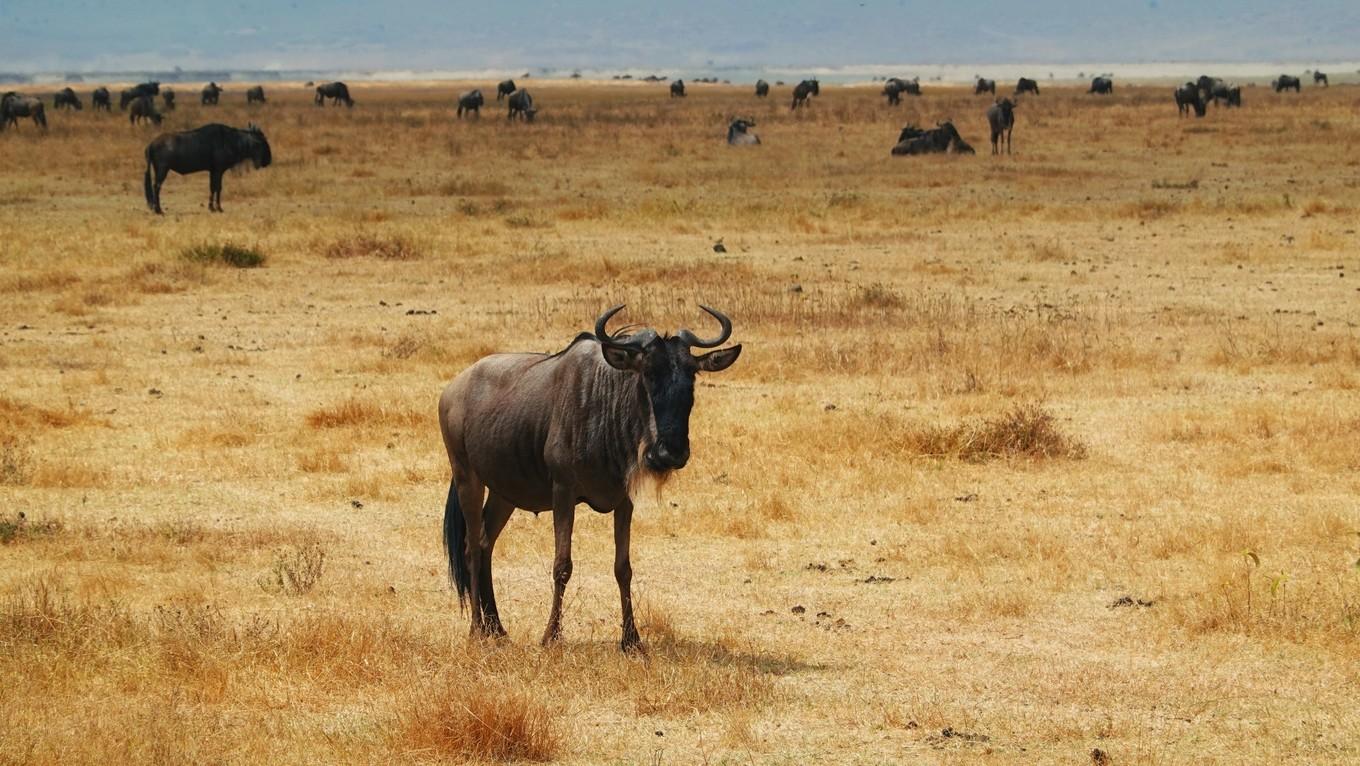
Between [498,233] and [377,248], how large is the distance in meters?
2.34

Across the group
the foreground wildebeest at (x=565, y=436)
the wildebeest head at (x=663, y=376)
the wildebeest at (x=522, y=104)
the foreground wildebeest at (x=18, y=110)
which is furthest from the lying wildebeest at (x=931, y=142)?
the wildebeest head at (x=663, y=376)

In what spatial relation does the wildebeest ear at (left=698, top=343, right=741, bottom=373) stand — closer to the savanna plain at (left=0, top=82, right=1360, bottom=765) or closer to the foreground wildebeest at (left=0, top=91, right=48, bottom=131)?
the savanna plain at (left=0, top=82, right=1360, bottom=765)

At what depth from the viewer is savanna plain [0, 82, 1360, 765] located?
20.0 ft

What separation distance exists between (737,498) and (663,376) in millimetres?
3526

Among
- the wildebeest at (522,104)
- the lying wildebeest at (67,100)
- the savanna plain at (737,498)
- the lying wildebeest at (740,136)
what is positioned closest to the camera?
the savanna plain at (737,498)

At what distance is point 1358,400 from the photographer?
1205 centimetres

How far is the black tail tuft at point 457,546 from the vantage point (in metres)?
7.45

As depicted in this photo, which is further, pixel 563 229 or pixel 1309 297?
pixel 563 229

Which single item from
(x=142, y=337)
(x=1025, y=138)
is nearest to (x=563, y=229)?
(x=142, y=337)

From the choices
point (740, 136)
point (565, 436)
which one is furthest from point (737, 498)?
point (740, 136)

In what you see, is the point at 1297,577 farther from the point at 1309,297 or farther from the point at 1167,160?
the point at 1167,160

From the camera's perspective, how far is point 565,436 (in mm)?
6820

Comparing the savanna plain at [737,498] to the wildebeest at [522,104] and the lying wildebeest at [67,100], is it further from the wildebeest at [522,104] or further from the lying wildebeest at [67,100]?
the lying wildebeest at [67,100]

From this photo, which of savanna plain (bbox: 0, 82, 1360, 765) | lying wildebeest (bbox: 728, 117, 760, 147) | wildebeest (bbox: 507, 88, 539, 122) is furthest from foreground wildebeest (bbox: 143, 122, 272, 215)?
wildebeest (bbox: 507, 88, 539, 122)
